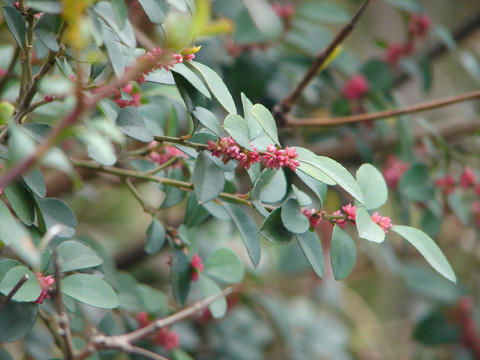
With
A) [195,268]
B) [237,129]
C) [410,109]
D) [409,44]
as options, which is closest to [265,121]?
[237,129]

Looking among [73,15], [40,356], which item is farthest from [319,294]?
[73,15]

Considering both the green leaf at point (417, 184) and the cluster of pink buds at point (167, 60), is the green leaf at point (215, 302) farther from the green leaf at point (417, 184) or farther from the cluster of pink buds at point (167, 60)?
the green leaf at point (417, 184)

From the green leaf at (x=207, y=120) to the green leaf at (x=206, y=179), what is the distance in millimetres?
23

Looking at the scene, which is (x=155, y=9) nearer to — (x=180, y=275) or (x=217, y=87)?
(x=217, y=87)

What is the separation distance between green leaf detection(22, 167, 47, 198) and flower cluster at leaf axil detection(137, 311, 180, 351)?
304 mm

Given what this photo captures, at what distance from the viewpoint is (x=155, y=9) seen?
0.43m

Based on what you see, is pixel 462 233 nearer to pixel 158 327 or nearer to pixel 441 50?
pixel 441 50

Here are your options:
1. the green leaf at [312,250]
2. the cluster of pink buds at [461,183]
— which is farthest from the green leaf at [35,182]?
the cluster of pink buds at [461,183]

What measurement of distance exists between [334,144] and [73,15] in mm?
817

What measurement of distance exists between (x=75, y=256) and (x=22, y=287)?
0.05m

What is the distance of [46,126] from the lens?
0.46 meters

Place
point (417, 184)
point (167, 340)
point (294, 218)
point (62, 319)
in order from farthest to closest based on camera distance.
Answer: point (417, 184), point (167, 340), point (294, 218), point (62, 319)

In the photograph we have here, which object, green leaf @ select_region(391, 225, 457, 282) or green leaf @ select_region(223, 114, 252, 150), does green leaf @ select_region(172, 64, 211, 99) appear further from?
green leaf @ select_region(391, 225, 457, 282)

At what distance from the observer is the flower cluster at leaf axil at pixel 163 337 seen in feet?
2.23
